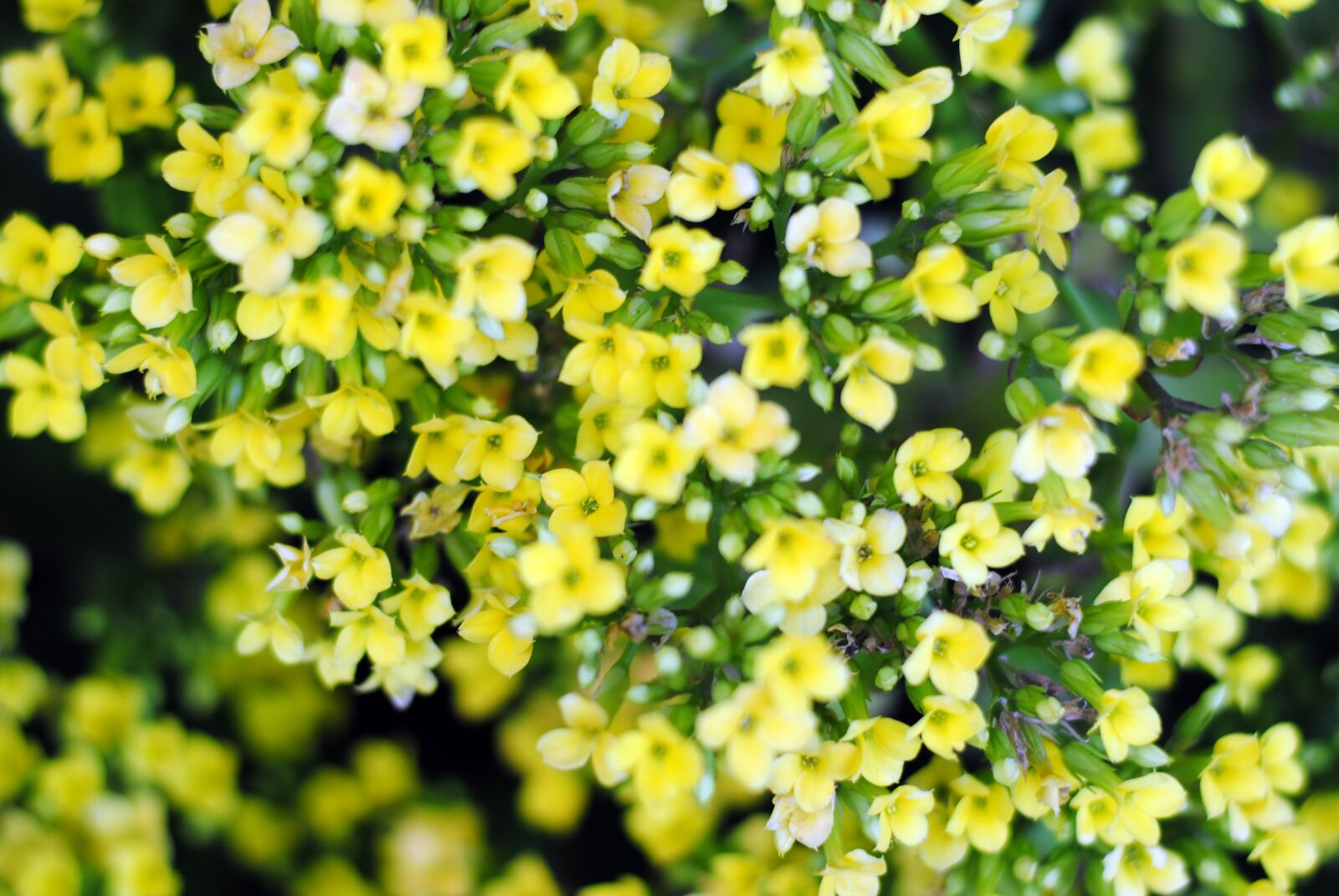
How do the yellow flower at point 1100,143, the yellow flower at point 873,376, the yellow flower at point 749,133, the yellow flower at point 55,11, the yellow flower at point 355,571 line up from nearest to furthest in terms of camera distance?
the yellow flower at point 873,376 < the yellow flower at point 355,571 < the yellow flower at point 749,133 < the yellow flower at point 55,11 < the yellow flower at point 1100,143

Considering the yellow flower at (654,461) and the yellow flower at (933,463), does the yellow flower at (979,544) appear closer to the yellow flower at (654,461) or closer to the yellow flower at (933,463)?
the yellow flower at (933,463)

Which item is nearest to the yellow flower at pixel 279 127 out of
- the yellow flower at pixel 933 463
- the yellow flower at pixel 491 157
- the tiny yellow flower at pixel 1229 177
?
the yellow flower at pixel 491 157

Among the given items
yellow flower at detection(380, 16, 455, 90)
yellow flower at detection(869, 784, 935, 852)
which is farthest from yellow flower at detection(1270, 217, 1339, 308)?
yellow flower at detection(380, 16, 455, 90)

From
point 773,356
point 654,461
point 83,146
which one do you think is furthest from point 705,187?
point 83,146

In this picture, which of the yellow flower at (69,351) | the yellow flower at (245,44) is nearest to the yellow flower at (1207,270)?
the yellow flower at (245,44)

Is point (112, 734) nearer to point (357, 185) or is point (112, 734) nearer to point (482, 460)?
point (482, 460)

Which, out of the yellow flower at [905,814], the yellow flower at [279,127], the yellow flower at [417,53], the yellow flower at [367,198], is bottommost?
the yellow flower at [905,814]

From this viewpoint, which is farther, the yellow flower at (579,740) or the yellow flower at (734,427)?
the yellow flower at (579,740)

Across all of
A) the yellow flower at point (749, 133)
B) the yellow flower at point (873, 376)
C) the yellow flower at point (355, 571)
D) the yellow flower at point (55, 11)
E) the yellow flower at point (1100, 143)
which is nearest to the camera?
the yellow flower at point (873, 376)

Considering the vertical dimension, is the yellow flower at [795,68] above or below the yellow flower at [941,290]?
above
